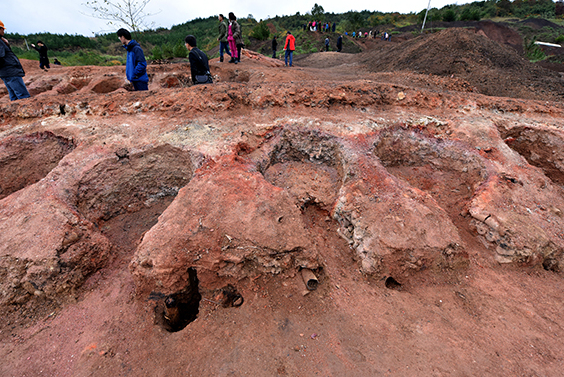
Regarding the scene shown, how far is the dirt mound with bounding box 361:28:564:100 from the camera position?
9.55 meters

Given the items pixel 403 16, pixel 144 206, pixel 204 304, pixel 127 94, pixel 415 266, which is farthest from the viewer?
pixel 403 16

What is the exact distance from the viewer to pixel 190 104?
17.8 ft

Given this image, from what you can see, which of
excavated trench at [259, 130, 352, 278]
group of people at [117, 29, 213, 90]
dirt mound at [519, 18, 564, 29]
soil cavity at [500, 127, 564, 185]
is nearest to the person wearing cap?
group of people at [117, 29, 213, 90]

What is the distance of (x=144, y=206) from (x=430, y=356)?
4907 mm

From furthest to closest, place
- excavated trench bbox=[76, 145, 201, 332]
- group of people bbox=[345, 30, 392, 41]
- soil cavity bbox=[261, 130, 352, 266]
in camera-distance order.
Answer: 1. group of people bbox=[345, 30, 392, 41]
2. excavated trench bbox=[76, 145, 201, 332]
3. soil cavity bbox=[261, 130, 352, 266]

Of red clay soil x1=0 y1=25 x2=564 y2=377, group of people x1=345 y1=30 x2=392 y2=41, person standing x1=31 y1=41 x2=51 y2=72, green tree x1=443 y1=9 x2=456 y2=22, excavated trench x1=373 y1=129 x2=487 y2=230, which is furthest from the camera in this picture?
green tree x1=443 y1=9 x2=456 y2=22

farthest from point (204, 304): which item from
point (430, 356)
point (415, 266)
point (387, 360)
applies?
point (415, 266)

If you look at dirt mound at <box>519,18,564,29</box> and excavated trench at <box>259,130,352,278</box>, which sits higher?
dirt mound at <box>519,18,564,29</box>

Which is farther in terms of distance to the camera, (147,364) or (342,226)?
(342,226)

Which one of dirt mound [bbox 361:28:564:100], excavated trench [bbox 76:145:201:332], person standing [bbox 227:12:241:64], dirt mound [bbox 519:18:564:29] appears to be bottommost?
excavated trench [bbox 76:145:201:332]

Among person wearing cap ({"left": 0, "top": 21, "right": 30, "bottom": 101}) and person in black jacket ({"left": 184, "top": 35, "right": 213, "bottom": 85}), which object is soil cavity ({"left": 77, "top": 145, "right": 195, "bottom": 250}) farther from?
person wearing cap ({"left": 0, "top": 21, "right": 30, "bottom": 101})

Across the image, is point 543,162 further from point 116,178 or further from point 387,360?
point 116,178

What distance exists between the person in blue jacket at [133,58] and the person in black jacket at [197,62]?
1.03 meters

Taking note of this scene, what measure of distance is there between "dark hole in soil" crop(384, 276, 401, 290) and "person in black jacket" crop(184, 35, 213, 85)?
600cm
